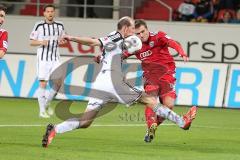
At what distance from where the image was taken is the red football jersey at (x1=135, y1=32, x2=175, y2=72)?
1398cm

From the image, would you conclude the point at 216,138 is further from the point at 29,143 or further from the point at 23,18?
the point at 23,18

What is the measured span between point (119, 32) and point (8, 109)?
803 cm

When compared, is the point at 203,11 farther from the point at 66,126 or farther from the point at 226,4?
the point at 66,126

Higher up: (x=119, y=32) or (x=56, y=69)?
(x=119, y=32)

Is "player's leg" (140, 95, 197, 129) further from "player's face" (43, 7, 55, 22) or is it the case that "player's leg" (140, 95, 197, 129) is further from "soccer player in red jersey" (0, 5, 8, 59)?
"player's face" (43, 7, 55, 22)

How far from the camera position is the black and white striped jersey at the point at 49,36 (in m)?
18.5

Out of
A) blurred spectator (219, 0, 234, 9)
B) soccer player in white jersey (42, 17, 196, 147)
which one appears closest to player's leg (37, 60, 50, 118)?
soccer player in white jersey (42, 17, 196, 147)

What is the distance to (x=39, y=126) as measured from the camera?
1569 cm

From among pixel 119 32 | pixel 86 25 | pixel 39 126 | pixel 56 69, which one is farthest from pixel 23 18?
pixel 119 32

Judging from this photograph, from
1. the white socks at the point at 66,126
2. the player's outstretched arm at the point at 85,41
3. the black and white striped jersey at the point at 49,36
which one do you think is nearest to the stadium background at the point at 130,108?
the white socks at the point at 66,126

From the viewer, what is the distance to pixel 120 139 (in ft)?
45.4

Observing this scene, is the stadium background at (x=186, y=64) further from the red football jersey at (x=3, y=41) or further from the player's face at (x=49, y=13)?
the red football jersey at (x=3, y=41)

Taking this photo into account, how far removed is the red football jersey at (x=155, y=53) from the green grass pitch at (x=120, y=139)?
3.96 ft

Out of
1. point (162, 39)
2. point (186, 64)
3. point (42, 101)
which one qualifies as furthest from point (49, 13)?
point (186, 64)
